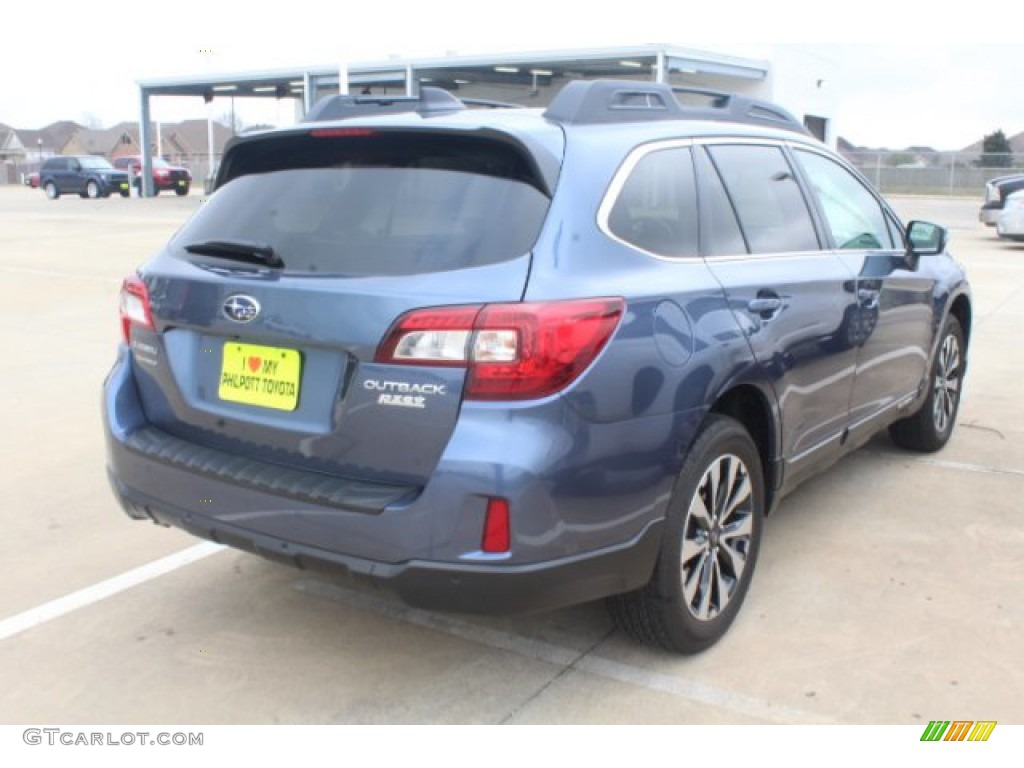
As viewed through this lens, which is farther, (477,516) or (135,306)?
(135,306)

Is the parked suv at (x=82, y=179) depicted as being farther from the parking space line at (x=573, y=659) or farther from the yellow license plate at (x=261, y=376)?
the yellow license plate at (x=261, y=376)

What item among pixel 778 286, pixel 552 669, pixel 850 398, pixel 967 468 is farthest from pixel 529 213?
pixel 967 468

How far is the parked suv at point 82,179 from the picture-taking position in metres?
38.6

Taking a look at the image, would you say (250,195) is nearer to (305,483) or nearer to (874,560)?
(305,483)

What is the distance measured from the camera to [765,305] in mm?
3461

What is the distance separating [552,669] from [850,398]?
1.83 meters

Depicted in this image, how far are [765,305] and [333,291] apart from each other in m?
1.52

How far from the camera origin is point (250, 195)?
3281 mm

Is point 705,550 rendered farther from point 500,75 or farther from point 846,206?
point 500,75

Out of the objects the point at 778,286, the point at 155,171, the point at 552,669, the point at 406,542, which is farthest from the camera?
the point at 155,171

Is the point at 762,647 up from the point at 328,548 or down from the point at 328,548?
down

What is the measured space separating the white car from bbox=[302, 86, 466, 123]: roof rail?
54.0 feet

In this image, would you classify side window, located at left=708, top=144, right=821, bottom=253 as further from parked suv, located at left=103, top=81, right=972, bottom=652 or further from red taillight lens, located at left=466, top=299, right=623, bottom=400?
red taillight lens, located at left=466, top=299, right=623, bottom=400

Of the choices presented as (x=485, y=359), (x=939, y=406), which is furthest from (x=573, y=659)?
(x=939, y=406)
